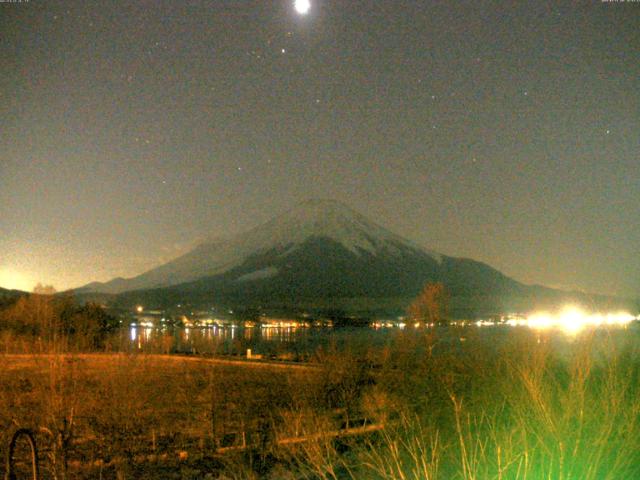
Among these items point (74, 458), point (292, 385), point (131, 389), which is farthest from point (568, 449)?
point (292, 385)

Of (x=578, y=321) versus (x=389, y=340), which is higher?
(x=578, y=321)

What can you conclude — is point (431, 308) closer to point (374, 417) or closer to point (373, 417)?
point (373, 417)

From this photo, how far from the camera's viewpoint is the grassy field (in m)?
5.74

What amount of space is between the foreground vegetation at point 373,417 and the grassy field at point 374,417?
38 millimetres

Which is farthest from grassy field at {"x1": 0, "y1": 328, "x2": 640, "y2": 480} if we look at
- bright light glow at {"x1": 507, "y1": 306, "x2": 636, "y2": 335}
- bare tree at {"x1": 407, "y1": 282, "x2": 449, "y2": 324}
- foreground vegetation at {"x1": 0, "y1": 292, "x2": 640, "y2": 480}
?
bare tree at {"x1": 407, "y1": 282, "x2": 449, "y2": 324}

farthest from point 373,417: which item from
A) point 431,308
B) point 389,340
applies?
point 431,308

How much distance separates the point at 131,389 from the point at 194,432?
1803mm

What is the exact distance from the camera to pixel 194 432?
15078 millimetres

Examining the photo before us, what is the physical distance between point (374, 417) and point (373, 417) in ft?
2.15

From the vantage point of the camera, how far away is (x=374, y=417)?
11664 mm

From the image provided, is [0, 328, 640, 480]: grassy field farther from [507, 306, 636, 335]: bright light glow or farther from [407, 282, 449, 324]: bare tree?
[407, 282, 449, 324]: bare tree

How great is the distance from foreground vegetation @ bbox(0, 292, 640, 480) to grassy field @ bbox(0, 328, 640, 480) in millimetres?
38

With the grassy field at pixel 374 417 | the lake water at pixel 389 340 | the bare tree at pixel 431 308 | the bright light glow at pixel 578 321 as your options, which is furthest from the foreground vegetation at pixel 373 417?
the bare tree at pixel 431 308

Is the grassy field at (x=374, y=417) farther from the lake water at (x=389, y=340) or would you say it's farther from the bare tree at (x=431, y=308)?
the bare tree at (x=431, y=308)
